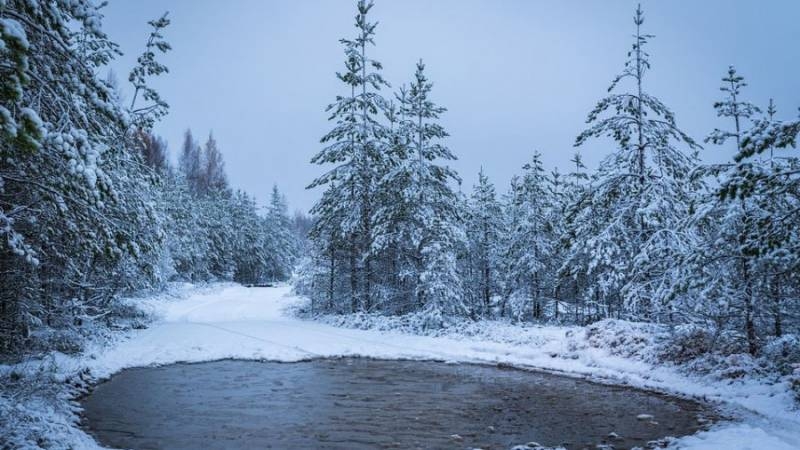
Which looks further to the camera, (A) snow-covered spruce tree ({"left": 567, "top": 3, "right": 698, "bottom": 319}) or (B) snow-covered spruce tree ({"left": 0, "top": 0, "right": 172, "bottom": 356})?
(A) snow-covered spruce tree ({"left": 567, "top": 3, "right": 698, "bottom": 319})

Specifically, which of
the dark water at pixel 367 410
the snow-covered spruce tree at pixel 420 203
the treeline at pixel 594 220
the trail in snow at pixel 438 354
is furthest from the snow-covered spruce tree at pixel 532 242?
the dark water at pixel 367 410

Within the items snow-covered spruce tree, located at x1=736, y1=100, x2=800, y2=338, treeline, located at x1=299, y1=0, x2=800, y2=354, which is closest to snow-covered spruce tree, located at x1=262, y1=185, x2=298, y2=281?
treeline, located at x1=299, y1=0, x2=800, y2=354

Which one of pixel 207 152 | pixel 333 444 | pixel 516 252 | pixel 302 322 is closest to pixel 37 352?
pixel 333 444

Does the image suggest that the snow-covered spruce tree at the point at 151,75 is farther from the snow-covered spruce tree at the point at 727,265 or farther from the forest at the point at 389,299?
the snow-covered spruce tree at the point at 727,265

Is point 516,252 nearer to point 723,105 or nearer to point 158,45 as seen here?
point 723,105

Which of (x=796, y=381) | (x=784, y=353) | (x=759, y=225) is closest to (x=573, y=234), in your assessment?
(x=784, y=353)

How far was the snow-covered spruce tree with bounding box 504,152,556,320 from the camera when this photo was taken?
30.6 meters

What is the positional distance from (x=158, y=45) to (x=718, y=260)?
16.3 meters

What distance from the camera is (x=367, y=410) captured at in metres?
10.4

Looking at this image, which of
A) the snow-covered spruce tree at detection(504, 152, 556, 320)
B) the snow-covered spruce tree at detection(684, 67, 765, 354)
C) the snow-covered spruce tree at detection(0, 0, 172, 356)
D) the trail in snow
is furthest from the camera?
the snow-covered spruce tree at detection(504, 152, 556, 320)

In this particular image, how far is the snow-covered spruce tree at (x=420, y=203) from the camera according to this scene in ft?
76.9

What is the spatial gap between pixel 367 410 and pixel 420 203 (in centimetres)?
1537

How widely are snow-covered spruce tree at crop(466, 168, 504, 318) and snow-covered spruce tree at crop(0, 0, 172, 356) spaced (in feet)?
78.4

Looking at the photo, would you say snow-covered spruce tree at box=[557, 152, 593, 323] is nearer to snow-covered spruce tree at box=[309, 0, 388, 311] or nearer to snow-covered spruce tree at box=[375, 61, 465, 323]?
snow-covered spruce tree at box=[375, 61, 465, 323]
